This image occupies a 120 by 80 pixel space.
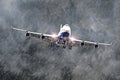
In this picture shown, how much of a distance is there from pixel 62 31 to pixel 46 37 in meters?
13.3

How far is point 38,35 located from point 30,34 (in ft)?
18.5

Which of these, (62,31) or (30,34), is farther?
(30,34)

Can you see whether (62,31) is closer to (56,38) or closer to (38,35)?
(56,38)

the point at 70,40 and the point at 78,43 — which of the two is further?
the point at 78,43

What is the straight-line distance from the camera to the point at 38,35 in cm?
16062

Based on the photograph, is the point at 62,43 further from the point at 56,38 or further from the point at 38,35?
the point at 38,35

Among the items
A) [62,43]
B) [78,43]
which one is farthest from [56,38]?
[78,43]

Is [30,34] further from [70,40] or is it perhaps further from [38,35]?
[70,40]

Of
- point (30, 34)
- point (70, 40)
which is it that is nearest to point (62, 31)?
Result: point (70, 40)

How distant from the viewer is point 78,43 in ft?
541

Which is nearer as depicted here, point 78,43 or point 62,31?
point 62,31

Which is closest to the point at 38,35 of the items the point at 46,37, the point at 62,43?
the point at 46,37

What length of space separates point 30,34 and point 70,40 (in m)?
19.0

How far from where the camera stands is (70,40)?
14825cm
